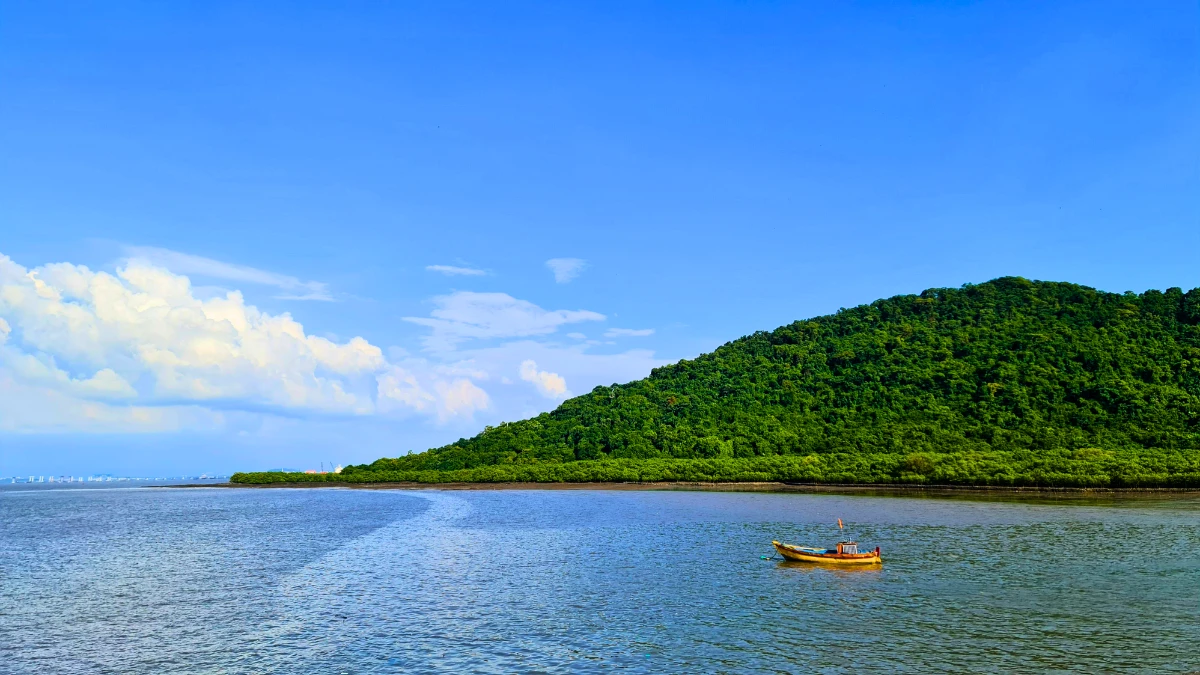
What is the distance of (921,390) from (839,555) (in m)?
114

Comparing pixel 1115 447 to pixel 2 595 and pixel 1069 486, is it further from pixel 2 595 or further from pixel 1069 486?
pixel 2 595

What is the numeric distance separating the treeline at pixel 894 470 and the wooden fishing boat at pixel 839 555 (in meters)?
71.5

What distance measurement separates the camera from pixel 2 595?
37.2 meters

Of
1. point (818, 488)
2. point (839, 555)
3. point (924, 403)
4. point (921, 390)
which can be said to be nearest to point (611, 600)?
point (839, 555)

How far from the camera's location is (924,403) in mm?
140750

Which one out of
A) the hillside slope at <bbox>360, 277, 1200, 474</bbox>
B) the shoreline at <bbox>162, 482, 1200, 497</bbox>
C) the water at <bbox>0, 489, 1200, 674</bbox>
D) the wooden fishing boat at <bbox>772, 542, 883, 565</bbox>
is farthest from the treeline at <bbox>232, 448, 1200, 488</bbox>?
the wooden fishing boat at <bbox>772, 542, 883, 565</bbox>

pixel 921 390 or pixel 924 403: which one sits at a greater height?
pixel 921 390

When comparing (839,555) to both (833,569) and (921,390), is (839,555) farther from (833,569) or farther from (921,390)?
(921,390)

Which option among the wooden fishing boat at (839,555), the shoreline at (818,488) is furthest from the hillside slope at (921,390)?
the wooden fishing boat at (839,555)

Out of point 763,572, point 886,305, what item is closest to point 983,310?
point 886,305

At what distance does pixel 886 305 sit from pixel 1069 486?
96808mm

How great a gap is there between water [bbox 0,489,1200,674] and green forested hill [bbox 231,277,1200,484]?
5751cm

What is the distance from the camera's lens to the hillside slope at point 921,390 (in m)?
124

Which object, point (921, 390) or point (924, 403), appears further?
point (921, 390)
